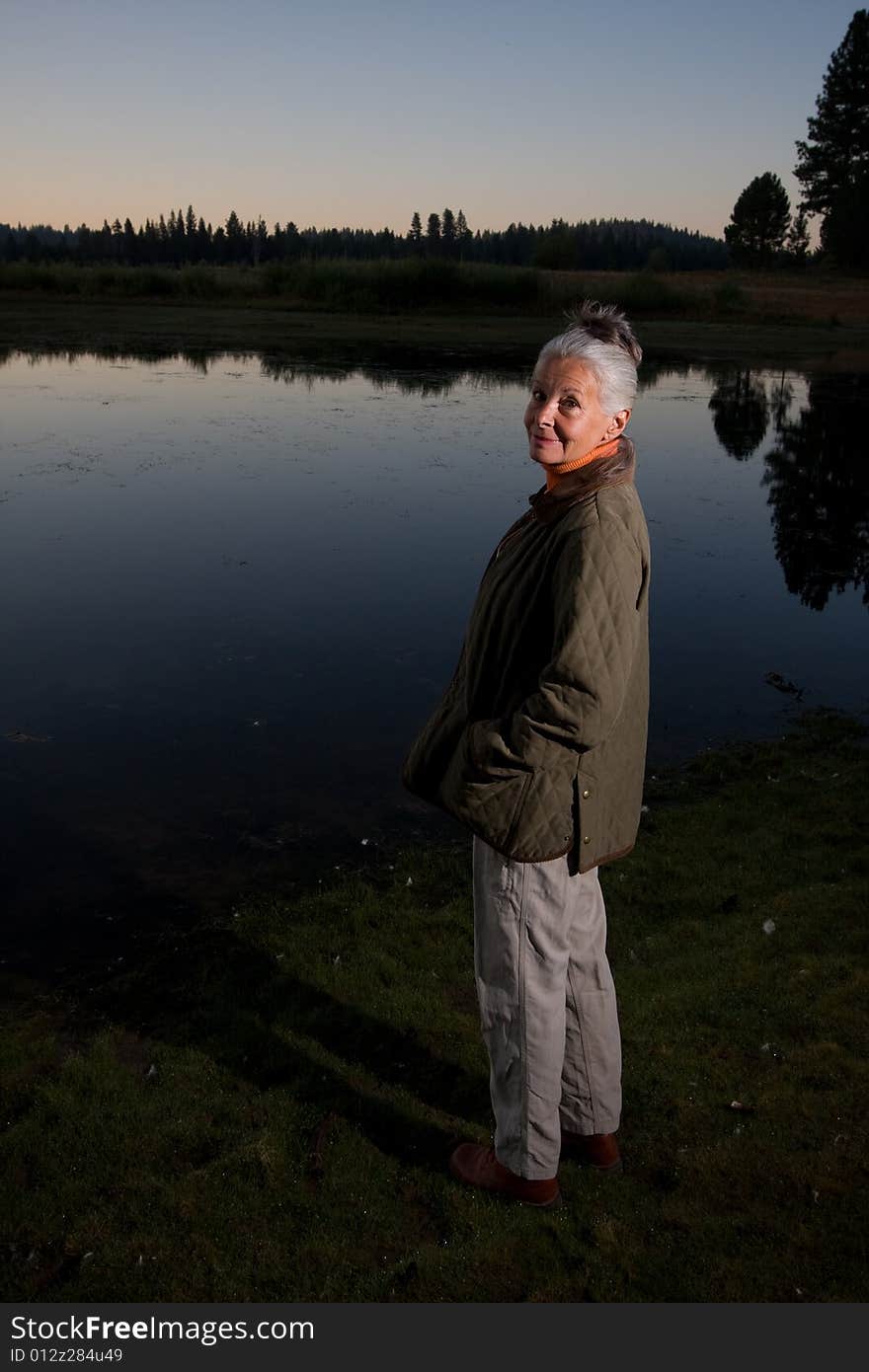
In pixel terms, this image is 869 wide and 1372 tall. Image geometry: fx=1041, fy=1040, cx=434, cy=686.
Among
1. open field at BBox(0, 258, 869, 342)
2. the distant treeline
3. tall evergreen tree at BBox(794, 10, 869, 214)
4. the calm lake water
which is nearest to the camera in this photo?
the calm lake water

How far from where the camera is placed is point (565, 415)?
2.67 m

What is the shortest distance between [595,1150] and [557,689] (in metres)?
1.61

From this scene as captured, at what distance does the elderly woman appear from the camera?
8.47ft

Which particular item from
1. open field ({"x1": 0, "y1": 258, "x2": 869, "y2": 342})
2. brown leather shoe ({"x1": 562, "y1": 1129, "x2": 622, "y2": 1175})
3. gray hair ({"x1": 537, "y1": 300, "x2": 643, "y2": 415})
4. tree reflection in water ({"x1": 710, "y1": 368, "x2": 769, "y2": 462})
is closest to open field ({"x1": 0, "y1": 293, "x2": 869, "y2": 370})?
open field ({"x1": 0, "y1": 258, "x2": 869, "y2": 342})

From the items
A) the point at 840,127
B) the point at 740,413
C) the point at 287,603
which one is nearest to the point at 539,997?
the point at 287,603

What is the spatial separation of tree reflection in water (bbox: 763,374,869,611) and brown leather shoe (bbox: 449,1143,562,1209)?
815cm

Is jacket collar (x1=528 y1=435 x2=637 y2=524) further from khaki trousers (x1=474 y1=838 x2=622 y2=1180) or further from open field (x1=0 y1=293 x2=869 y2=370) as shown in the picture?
A: open field (x1=0 y1=293 x2=869 y2=370)

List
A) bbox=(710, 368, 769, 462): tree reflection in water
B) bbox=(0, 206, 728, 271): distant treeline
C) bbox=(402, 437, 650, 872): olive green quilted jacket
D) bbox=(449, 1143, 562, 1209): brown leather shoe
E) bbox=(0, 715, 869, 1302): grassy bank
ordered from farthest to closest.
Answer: bbox=(0, 206, 728, 271): distant treeline
bbox=(710, 368, 769, 462): tree reflection in water
bbox=(449, 1143, 562, 1209): brown leather shoe
bbox=(0, 715, 869, 1302): grassy bank
bbox=(402, 437, 650, 872): olive green quilted jacket

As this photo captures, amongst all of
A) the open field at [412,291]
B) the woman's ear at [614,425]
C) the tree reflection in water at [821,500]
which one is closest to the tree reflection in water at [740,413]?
the tree reflection in water at [821,500]

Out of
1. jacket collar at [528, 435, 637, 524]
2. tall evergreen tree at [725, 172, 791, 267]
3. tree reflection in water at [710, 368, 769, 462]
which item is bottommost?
tree reflection in water at [710, 368, 769, 462]

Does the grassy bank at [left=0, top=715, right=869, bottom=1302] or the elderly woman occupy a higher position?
the elderly woman

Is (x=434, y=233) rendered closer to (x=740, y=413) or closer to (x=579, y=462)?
(x=740, y=413)

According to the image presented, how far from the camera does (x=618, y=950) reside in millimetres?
4680

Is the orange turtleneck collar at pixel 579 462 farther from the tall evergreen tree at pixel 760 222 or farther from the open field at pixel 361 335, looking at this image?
the tall evergreen tree at pixel 760 222
